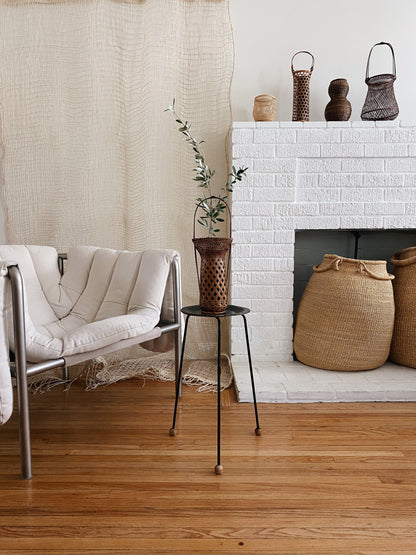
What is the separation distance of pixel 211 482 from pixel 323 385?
96 cm

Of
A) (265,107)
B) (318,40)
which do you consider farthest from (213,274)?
(318,40)

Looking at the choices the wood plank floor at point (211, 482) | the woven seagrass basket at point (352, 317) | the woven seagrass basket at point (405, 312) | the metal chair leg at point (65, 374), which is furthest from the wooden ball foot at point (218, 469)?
the woven seagrass basket at point (405, 312)

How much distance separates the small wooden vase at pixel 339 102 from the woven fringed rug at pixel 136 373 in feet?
5.05

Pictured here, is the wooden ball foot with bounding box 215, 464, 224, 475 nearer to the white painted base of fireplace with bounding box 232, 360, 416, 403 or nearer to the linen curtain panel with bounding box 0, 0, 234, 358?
the white painted base of fireplace with bounding box 232, 360, 416, 403

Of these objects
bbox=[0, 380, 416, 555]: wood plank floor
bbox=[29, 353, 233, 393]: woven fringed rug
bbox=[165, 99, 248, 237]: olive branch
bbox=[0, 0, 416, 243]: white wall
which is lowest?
bbox=[29, 353, 233, 393]: woven fringed rug

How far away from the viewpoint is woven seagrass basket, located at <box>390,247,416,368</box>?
2.42m

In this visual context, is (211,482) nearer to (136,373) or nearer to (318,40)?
(136,373)

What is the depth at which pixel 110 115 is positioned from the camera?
2.62m

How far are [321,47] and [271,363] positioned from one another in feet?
6.31

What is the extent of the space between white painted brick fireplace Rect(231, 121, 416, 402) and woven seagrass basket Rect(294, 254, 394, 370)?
0.54 feet

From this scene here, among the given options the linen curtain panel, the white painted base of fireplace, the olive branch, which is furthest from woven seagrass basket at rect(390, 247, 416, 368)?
the linen curtain panel

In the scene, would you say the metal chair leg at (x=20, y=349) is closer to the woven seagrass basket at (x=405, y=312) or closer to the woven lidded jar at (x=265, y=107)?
the woven lidded jar at (x=265, y=107)

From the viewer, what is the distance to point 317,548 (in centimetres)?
115

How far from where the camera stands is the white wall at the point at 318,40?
262 centimetres
